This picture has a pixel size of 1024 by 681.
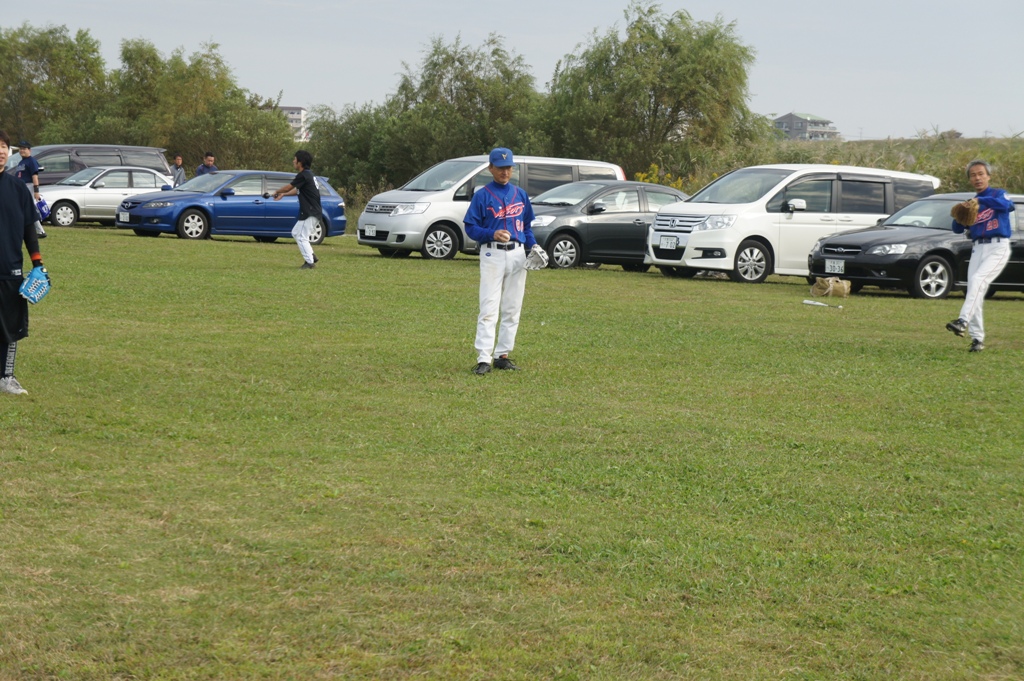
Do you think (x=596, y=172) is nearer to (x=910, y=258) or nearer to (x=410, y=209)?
(x=410, y=209)

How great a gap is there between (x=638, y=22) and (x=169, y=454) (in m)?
48.0

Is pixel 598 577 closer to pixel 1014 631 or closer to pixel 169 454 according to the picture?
pixel 1014 631

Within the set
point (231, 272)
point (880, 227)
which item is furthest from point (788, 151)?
point (231, 272)

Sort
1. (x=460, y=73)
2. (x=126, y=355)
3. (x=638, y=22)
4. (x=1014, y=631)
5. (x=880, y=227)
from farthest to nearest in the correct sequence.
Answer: (x=460, y=73) → (x=638, y=22) → (x=880, y=227) → (x=126, y=355) → (x=1014, y=631)

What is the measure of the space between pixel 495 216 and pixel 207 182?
744 inches

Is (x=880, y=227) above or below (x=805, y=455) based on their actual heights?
above

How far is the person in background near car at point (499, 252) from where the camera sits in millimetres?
10805

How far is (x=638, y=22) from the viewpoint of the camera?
5297 cm

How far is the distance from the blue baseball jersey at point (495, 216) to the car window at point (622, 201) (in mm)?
12445

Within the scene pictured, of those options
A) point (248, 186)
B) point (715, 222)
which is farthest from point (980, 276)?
point (248, 186)

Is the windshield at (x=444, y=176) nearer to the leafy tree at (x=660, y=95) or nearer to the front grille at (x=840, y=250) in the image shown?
the front grille at (x=840, y=250)

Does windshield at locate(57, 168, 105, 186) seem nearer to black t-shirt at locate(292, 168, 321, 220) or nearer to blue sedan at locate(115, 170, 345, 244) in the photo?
blue sedan at locate(115, 170, 345, 244)

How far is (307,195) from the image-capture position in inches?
816

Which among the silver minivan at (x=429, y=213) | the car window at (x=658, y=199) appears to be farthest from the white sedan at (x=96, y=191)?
the car window at (x=658, y=199)
